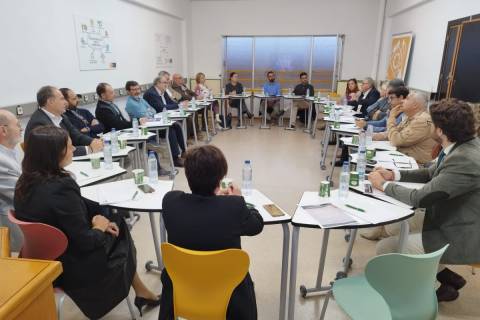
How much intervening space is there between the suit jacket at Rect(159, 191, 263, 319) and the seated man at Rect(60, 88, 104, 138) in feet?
10.1

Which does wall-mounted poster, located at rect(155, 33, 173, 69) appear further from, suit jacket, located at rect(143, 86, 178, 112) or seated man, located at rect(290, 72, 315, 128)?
seated man, located at rect(290, 72, 315, 128)

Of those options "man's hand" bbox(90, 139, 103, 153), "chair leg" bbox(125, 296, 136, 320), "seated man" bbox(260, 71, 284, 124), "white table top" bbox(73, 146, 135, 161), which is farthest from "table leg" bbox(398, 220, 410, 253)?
"seated man" bbox(260, 71, 284, 124)

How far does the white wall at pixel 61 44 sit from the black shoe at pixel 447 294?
14.4ft

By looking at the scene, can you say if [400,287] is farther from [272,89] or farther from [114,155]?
[272,89]

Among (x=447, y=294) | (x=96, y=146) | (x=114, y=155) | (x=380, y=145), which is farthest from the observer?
(x=380, y=145)

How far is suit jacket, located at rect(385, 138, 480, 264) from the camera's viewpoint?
185 cm

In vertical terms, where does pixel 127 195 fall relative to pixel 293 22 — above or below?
below

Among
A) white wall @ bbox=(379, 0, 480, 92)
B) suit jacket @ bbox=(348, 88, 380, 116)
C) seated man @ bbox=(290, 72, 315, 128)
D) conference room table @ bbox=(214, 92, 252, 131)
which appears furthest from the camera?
seated man @ bbox=(290, 72, 315, 128)

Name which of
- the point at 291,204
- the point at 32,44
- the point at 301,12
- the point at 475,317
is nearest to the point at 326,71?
the point at 301,12

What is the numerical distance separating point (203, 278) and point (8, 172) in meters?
1.61

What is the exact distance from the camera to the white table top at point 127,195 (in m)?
2.04

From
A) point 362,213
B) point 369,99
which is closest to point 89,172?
point 362,213

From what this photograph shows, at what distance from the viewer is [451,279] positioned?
2289 mm

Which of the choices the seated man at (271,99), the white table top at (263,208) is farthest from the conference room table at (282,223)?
the seated man at (271,99)
